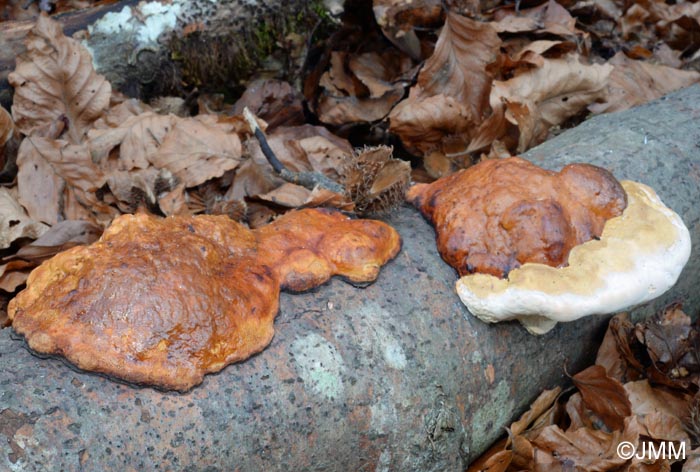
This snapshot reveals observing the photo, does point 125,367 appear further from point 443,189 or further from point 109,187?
point 109,187

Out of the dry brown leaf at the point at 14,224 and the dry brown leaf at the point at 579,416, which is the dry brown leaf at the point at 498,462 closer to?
the dry brown leaf at the point at 579,416

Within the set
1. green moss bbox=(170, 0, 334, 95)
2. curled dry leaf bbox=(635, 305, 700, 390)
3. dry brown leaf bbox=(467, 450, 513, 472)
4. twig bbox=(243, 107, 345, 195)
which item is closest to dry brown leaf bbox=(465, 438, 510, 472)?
dry brown leaf bbox=(467, 450, 513, 472)

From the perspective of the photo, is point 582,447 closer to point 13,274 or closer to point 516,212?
point 516,212

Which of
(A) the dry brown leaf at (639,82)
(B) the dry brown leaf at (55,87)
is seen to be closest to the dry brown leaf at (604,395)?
(A) the dry brown leaf at (639,82)

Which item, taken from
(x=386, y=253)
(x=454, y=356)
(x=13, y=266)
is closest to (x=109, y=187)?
(x=13, y=266)

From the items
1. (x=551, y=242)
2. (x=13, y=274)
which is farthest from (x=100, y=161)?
(x=551, y=242)

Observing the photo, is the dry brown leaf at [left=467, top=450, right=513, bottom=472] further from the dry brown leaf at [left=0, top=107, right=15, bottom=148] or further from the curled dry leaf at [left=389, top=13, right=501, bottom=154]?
the dry brown leaf at [left=0, top=107, right=15, bottom=148]
